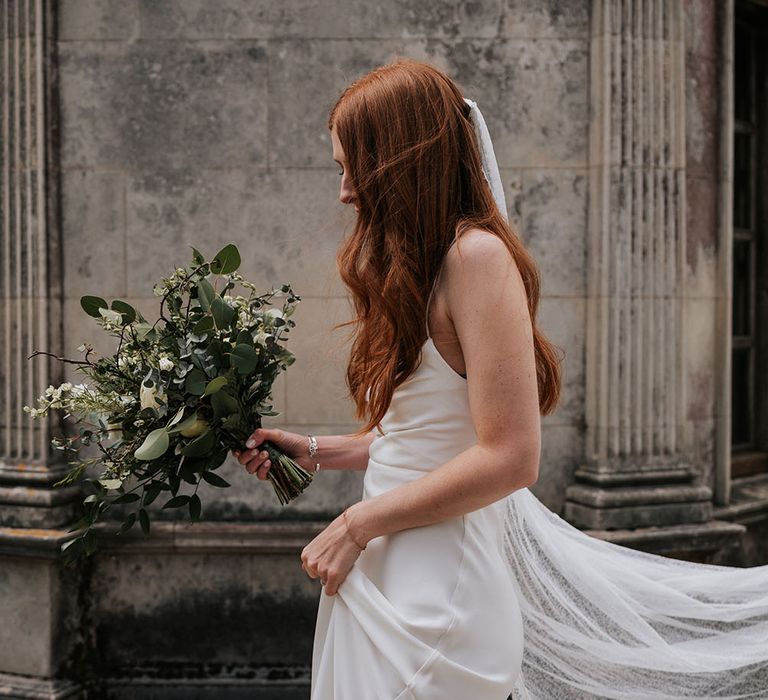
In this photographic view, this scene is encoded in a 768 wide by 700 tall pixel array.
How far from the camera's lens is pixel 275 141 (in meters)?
4.41

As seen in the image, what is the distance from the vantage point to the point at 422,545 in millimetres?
1888

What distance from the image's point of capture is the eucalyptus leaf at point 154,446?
194cm

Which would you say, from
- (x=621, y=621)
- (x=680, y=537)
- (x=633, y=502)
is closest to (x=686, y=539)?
(x=680, y=537)

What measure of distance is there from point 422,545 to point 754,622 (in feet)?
5.07

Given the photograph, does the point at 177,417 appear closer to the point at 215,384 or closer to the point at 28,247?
the point at 215,384

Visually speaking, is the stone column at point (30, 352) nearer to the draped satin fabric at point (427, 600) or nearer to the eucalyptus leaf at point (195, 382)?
the eucalyptus leaf at point (195, 382)

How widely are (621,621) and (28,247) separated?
3415 millimetres

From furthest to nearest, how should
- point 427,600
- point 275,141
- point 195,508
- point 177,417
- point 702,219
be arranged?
point 702,219 < point 275,141 < point 195,508 < point 177,417 < point 427,600

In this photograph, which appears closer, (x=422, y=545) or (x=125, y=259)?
(x=422, y=545)

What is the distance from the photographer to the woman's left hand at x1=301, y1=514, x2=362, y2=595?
1.88 metres

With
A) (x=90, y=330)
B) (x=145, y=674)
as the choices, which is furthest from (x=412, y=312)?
(x=145, y=674)

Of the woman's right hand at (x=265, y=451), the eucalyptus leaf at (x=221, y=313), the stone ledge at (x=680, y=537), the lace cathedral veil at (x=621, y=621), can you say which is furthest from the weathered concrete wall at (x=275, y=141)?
the eucalyptus leaf at (x=221, y=313)

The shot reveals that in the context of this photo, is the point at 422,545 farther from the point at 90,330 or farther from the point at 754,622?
the point at 90,330

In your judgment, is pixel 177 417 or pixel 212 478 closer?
pixel 177 417
